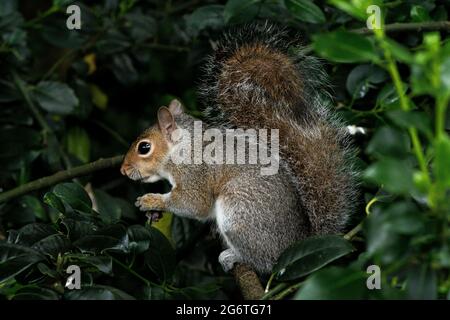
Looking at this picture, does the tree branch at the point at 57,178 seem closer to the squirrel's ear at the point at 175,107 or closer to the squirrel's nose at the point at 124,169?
the squirrel's nose at the point at 124,169

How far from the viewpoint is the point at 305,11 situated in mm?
2096

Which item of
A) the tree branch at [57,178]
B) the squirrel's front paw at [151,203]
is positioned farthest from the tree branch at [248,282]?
the tree branch at [57,178]

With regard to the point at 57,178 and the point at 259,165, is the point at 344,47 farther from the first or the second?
the point at 57,178

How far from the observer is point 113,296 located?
1474 mm

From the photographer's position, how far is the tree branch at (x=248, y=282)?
1.89 m

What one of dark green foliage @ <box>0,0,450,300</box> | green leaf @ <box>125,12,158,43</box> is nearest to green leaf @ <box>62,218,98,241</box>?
dark green foliage @ <box>0,0,450,300</box>

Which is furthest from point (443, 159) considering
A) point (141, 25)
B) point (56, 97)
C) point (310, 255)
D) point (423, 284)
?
point (141, 25)

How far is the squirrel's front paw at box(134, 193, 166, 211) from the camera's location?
232 cm

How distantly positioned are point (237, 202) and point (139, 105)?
1.63 m

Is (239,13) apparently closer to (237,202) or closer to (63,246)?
(237,202)

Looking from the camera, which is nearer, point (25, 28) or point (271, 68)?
point (271, 68)

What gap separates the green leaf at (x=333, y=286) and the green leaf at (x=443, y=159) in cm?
24

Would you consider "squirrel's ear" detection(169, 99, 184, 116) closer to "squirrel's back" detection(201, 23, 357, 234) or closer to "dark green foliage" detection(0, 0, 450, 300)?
"squirrel's back" detection(201, 23, 357, 234)

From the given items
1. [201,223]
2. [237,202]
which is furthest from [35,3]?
[237,202]
